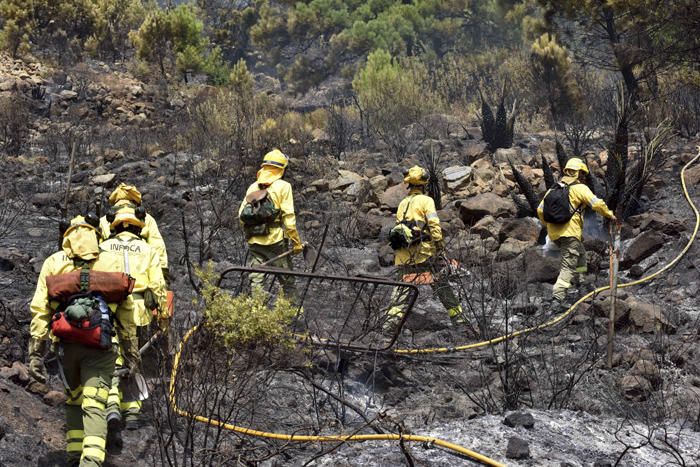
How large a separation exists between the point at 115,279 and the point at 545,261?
5186mm

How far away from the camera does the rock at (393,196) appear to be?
11.6 meters

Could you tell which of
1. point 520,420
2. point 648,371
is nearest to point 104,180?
point 648,371

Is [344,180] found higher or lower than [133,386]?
lower

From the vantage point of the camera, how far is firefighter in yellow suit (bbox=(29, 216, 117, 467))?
14.9 feet

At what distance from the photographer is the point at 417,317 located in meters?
7.54

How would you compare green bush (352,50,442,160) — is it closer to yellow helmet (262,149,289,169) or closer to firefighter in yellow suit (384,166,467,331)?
firefighter in yellow suit (384,166,467,331)

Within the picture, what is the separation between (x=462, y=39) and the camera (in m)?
33.3

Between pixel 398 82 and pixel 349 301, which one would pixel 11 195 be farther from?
pixel 398 82

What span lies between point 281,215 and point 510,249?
3454 millimetres

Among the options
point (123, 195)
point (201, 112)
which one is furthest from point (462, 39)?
point (123, 195)

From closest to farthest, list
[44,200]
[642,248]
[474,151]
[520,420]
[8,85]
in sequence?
[520,420] → [642,248] → [44,200] → [474,151] → [8,85]

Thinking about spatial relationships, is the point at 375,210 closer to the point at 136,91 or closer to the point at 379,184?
the point at 379,184

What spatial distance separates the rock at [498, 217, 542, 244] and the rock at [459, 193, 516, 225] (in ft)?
1.87

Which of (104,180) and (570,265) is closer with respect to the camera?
(570,265)
